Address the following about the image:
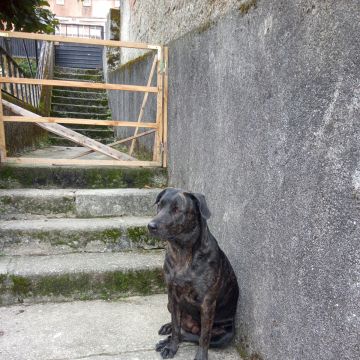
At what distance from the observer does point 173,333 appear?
2.40 meters

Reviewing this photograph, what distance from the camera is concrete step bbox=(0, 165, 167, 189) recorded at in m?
4.07

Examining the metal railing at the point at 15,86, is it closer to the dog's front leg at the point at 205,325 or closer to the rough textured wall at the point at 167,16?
the rough textured wall at the point at 167,16

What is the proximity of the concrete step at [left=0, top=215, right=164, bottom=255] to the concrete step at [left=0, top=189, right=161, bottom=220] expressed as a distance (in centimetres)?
14

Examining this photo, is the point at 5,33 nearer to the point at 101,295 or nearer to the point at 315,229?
the point at 101,295

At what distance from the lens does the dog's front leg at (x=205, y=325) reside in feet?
7.18

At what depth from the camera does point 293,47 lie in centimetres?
175

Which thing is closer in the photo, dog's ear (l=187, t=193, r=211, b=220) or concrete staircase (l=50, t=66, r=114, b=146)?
dog's ear (l=187, t=193, r=211, b=220)

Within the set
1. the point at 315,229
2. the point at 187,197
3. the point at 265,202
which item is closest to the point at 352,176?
the point at 315,229

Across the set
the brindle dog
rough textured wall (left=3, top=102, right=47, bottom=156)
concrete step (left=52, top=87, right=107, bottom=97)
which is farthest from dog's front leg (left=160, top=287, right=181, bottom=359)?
concrete step (left=52, top=87, right=107, bottom=97)

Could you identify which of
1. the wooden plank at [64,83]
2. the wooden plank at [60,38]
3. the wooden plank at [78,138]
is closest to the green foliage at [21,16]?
the wooden plank at [60,38]

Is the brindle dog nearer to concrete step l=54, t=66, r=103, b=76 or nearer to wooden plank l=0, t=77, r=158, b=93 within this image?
wooden plank l=0, t=77, r=158, b=93

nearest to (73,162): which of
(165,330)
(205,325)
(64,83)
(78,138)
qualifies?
(78,138)

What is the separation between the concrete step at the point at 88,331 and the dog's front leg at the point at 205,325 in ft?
0.46

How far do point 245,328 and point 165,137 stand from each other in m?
2.67
